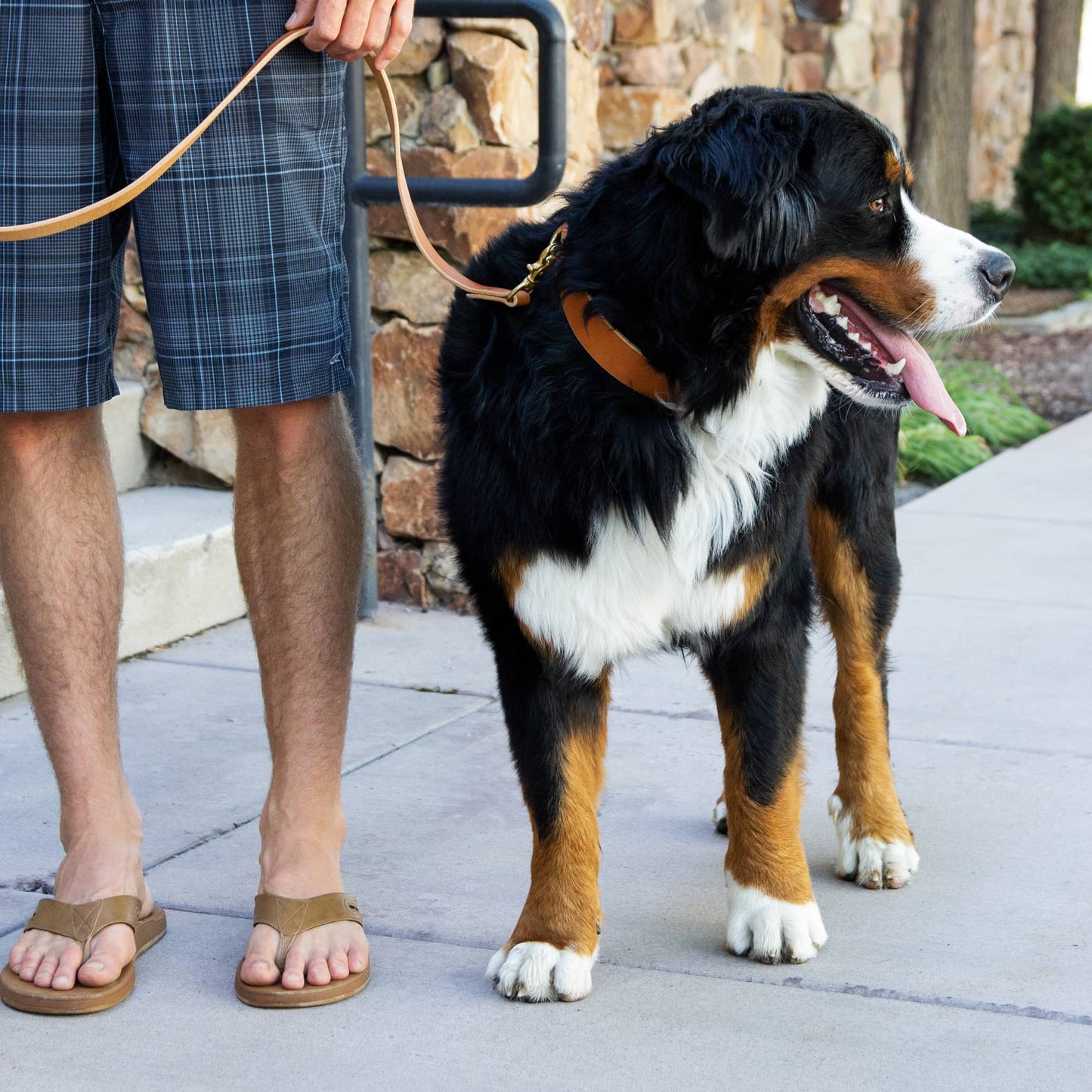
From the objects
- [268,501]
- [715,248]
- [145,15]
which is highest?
[145,15]

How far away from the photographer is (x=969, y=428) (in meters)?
7.23

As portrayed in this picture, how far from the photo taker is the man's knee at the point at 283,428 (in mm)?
2580

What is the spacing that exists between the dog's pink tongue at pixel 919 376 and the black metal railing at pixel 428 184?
1259mm

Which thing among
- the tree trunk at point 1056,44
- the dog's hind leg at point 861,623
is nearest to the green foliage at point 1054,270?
the tree trunk at point 1056,44

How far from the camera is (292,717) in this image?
2.63 m

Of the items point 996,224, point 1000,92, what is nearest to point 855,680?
point 996,224

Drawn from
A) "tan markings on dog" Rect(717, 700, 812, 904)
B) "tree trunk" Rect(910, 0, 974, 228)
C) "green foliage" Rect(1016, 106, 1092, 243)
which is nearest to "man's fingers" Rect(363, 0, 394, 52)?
"tan markings on dog" Rect(717, 700, 812, 904)

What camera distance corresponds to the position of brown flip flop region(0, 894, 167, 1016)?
7.79 ft

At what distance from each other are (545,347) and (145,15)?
0.83 metres

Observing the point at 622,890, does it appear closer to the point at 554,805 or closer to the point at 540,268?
the point at 554,805

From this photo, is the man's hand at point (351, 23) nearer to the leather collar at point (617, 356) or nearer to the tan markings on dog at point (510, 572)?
the leather collar at point (617, 356)

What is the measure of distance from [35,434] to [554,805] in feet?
3.58

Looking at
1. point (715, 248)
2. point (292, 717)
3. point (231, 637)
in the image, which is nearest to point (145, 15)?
point (715, 248)

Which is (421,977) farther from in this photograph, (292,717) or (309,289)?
(309,289)
